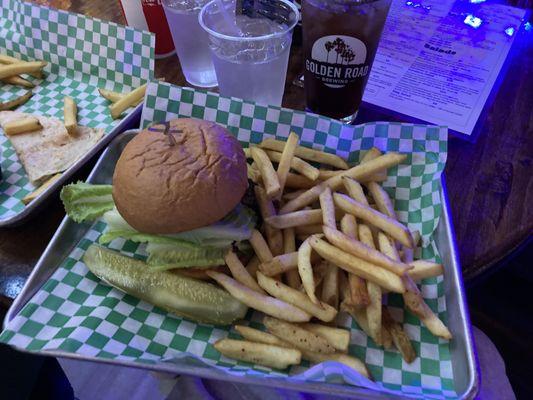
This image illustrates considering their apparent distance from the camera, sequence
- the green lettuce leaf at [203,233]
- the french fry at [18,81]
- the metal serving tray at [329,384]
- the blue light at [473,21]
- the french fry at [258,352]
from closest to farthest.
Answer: the metal serving tray at [329,384] → the french fry at [258,352] → the green lettuce leaf at [203,233] → the french fry at [18,81] → the blue light at [473,21]

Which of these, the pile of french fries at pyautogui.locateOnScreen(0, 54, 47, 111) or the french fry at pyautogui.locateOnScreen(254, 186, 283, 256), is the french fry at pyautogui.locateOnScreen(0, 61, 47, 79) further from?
the french fry at pyautogui.locateOnScreen(254, 186, 283, 256)

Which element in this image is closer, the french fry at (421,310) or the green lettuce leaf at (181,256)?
the french fry at (421,310)

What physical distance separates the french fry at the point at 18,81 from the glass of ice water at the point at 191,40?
804 millimetres

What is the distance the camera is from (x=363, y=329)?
1229 mm

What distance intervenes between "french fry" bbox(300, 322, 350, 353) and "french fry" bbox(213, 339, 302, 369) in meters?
0.09

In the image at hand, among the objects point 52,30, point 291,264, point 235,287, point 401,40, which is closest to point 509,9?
point 401,40

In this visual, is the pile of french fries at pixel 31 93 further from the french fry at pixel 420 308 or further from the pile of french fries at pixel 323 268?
the french fry at pixel 420 308

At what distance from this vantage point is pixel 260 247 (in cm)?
134

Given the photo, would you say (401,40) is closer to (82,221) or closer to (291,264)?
(291,264)

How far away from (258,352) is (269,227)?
1.29ft

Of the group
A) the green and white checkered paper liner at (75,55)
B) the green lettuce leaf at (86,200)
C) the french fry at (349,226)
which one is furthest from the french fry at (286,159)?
the green and white checkered paper liner at (75,55)

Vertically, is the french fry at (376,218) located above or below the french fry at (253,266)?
above

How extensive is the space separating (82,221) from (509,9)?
2459 mm

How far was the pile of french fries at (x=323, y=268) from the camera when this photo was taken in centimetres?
117
